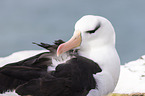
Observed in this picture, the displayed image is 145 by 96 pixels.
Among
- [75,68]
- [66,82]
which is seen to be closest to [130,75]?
[75,68]

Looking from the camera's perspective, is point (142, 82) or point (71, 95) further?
point (142, 82)

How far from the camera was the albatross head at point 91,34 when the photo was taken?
5.24 m

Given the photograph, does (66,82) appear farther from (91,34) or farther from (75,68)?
(91,34)

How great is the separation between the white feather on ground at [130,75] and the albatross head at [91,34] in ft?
6.63

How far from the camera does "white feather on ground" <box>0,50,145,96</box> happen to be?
7677mm

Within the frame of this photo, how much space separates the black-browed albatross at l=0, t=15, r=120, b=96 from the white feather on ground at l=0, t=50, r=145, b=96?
1.96 meters

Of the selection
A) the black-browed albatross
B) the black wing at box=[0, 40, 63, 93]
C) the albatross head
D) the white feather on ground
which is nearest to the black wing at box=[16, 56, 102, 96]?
the black-browed albatross

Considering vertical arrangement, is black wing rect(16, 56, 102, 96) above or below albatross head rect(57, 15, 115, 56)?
below

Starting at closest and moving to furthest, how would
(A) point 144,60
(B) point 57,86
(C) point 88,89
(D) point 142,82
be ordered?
(B) point 57,86
(C) point 88,89
(D) point 142,82
(A) point 144,60

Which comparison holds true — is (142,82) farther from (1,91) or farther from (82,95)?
(1,91)

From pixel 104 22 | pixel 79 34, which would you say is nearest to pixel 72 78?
pixel 79 34

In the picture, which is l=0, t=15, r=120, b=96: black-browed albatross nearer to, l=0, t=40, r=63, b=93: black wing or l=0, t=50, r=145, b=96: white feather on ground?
l=0, t=40, r=63, b=93: black wing

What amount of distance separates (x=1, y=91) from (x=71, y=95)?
110 centimetres

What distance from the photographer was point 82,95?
4.48 metres
